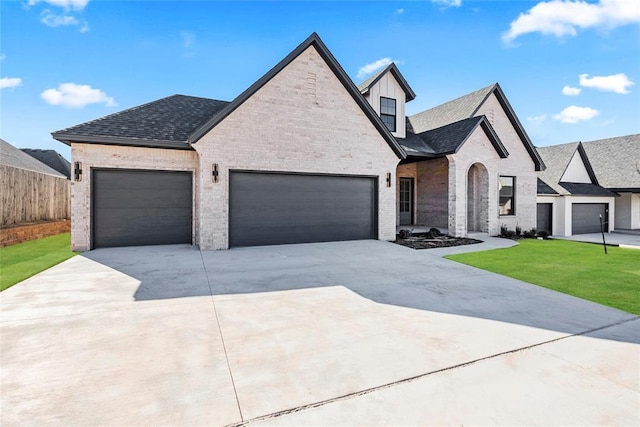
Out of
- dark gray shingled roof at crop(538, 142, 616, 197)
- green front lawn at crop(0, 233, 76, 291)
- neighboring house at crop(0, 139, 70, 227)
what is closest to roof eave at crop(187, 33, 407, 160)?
green front lawn at crop(0, 233, 76, 291)

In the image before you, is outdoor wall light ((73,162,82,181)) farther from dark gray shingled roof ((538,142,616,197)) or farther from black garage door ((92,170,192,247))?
dark gray shingled roof ((538,142,616,197))

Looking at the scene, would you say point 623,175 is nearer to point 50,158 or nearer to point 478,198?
point 478,198

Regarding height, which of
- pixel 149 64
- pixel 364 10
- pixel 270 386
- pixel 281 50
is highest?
pixel 364 10

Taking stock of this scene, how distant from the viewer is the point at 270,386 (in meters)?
2.65

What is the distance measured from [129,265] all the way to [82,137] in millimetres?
4959

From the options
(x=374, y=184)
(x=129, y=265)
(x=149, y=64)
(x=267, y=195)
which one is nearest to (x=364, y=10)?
(x=374, y=184)

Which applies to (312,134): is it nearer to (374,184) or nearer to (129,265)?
(374,184)

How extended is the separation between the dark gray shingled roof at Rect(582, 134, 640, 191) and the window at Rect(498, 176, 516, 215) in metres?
10.3

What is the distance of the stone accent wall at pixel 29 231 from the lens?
1059cm

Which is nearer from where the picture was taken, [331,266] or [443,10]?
[331,266]

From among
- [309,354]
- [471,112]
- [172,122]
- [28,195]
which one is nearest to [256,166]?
[172,122]

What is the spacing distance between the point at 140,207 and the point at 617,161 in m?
30.4

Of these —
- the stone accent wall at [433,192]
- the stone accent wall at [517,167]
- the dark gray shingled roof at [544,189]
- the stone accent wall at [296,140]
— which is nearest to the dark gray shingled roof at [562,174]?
the dark gray shingled roof at [544,189]

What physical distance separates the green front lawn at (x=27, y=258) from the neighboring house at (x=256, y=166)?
3.11 ft
